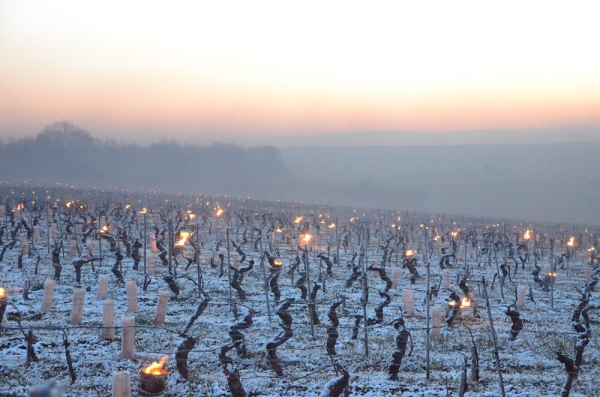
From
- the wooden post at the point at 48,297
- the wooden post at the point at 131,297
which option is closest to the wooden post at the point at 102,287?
the wooden post at the point at 131,297

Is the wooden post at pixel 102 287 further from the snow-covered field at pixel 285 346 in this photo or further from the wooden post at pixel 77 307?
the wooden post at pixel 77 307

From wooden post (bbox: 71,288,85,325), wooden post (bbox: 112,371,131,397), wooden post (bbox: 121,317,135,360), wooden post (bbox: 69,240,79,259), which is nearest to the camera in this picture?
wooden post (bbox: 112,371,131,397)

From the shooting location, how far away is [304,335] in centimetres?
1294

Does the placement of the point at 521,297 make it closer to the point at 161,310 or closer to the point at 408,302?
the point at 408,302

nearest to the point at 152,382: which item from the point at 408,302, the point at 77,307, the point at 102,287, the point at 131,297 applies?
the point at 77,307

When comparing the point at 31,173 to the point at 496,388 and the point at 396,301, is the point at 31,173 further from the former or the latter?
the point at 496,388

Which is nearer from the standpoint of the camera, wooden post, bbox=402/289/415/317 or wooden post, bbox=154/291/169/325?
wooden post, bbox=154/291/169/325

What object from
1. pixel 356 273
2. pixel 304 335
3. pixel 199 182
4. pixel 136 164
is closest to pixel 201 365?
pixel 304 335

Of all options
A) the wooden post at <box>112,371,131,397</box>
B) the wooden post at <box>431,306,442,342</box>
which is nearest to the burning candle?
the wooden post at <box>112,371,131,397</box>

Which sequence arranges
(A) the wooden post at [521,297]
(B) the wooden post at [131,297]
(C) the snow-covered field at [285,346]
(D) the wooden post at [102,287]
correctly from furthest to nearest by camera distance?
(A) the wooden post at [521,297] < (D) the wooden post at [102,287] < (B) the wooden post at [131,297] < (C) the snow-covered field at [285,346]

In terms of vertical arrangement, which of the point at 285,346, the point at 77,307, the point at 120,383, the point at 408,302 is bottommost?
the point at 285,346

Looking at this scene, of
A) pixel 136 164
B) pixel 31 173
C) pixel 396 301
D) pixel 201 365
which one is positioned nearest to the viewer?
pixel 201 365

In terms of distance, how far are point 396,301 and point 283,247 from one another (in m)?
14.7

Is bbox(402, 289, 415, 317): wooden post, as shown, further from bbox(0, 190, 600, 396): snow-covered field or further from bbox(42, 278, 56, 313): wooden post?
bbox(42, 278, 56, 313): wooden post
